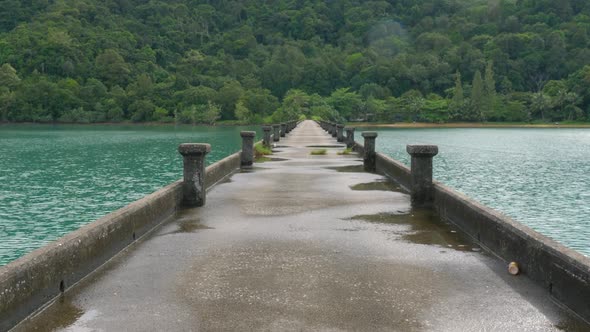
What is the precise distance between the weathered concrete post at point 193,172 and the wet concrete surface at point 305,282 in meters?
0.64

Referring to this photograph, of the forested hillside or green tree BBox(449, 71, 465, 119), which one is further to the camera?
green tree BBox(449, 71, 465, 119)

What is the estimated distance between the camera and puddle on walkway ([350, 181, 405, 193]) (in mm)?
14095

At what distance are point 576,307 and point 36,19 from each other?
692ft

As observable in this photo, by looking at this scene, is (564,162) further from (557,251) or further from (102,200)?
(557,251)

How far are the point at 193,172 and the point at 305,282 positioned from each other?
5.26 meters

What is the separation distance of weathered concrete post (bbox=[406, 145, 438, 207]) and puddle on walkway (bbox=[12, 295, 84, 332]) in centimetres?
718

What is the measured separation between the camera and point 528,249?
6637 mm

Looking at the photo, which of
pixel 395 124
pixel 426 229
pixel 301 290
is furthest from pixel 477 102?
pixel 301 290

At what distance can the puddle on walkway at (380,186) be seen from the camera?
1410cm

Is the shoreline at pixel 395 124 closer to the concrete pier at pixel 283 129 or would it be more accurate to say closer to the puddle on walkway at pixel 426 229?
the concrete pier at pixel 283 129

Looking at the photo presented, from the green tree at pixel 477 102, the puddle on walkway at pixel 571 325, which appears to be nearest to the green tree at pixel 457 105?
the green tree at pixel 477 102

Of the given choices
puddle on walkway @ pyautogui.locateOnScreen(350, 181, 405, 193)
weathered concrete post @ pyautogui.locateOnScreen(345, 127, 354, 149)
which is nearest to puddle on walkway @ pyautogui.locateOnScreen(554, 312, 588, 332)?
puddle on walkway @ pyautogui.locateOnScreen(350, 181, 405, 193)

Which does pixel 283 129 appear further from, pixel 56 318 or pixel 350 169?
pixel 56 318

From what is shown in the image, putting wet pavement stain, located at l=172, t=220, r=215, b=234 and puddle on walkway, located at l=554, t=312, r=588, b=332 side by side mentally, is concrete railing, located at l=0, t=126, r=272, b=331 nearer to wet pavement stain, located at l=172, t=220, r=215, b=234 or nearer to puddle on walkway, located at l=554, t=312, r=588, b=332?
wet pavement stain, located at l=172, t=220, r=215, b=234
